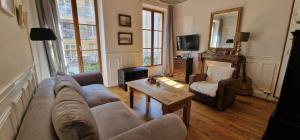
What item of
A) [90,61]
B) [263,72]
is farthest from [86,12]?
[263,72]

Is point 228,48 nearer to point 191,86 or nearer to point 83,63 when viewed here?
point 191,86

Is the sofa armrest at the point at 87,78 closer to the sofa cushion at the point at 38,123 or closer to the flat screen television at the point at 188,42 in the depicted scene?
the sofa cushion at the point at 38,123

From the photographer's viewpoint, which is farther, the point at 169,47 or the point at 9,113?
the point at 169,47

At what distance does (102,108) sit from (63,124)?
0.96 metres

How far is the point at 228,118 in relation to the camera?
228 centimetres

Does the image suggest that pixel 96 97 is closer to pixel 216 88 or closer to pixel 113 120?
pixel 113 120

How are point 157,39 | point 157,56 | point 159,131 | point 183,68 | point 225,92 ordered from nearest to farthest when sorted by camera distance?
1. point 159,131
2. point 225,92
3. point 183,68
4. point 157,39
5. point 157,56

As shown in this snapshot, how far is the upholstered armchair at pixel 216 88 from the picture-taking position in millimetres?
2428

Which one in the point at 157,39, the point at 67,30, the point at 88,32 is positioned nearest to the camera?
the point at 67,30

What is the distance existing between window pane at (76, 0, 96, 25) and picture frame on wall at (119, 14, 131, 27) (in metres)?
0.70

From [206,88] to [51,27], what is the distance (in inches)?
133

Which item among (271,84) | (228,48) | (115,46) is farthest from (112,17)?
(271,84)

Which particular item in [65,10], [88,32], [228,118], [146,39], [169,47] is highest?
[65,10]

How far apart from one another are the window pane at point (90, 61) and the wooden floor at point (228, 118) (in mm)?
1449
